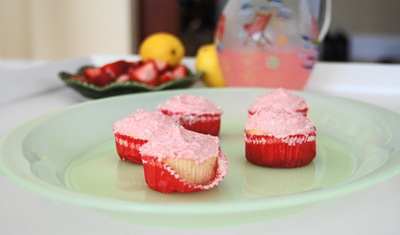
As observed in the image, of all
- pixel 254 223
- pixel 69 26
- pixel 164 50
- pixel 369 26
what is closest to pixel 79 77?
pixel 164 50

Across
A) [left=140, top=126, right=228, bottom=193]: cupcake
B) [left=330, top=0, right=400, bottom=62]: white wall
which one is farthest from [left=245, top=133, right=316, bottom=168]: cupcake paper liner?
[left=330, top=0, right=400, bottom=62]: white wall

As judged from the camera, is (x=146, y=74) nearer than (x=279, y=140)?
No

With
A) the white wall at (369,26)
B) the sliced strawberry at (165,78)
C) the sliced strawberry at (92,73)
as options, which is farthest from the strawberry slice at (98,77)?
the white wall at (369,26)

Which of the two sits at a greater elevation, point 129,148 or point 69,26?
point 129,148

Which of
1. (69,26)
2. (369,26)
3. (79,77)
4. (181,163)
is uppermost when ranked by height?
(181,163)

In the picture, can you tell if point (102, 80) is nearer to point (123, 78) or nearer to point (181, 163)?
point (123, 78)

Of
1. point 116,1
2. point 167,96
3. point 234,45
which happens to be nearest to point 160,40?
point 234,45

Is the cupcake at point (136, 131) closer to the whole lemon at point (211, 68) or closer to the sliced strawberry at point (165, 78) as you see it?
the sliced strawberry at point (165, 78)

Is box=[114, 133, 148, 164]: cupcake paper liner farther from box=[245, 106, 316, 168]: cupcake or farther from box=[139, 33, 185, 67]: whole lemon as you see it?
box=[139, 33, 185, 67]: whole lemon
